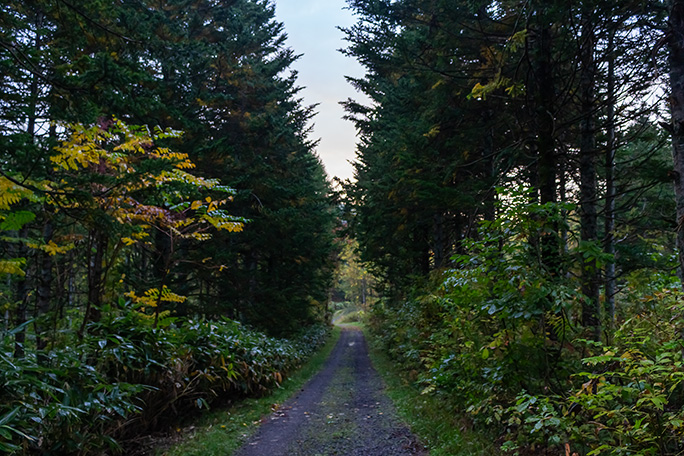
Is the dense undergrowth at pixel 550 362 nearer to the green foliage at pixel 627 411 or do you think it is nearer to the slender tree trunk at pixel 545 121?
the green foliage at pixel 627 411

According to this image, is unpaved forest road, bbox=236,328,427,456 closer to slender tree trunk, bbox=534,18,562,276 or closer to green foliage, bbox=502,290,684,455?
green foliage, bbox=502,290,684,455

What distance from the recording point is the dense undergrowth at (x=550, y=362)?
302 cm

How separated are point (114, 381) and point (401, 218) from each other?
1109 cm

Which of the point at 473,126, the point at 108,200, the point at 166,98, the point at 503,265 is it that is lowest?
the point at 503,265

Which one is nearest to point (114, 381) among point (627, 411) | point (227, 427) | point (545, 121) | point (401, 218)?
point (227, 427)

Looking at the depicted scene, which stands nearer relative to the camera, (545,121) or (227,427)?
(545,121)

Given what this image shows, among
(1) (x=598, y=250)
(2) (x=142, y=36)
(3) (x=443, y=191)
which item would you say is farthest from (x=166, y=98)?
(1) (x=598, y=250)

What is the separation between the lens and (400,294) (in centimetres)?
2136

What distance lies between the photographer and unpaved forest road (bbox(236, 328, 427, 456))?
216 inches

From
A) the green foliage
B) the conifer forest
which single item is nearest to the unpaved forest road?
the conifer forest

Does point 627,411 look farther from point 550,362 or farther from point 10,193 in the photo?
point 10,193

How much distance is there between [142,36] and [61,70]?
271 centimetres

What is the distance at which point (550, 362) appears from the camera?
4422 mm

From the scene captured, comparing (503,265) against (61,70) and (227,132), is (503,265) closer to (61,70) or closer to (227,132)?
(61,70)
